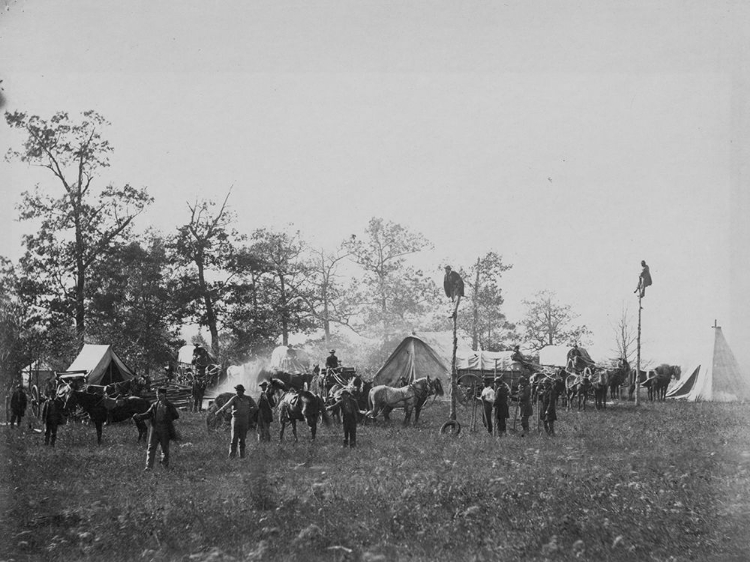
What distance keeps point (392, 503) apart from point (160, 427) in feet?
20.8

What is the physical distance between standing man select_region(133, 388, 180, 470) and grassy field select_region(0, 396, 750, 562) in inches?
14.3

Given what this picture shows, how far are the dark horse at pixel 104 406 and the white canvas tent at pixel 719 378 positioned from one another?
26.8m

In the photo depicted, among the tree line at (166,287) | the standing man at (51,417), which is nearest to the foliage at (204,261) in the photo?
the tree line at (166,287)

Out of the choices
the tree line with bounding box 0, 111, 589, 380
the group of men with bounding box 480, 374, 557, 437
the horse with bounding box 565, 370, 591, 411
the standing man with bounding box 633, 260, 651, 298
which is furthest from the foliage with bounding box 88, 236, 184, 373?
the standing man with bounding box 633, 260, 651, 298

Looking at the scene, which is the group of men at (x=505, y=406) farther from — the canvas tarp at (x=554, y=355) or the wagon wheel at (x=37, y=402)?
the canvas tarp at (x=554, y=355)

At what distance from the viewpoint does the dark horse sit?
17984 millimetres

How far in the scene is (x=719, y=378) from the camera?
107 ft

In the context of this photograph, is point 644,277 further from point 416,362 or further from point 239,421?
point 239,421

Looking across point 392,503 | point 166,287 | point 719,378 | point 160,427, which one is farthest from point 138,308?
point 719,378

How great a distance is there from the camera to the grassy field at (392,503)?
7535mm

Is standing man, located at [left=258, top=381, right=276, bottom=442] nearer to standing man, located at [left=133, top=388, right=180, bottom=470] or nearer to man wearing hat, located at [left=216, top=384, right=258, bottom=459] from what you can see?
man wearing hat, located at [left=216, top=384, right=258, bottom=459]

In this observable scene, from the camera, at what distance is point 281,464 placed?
13438 mm

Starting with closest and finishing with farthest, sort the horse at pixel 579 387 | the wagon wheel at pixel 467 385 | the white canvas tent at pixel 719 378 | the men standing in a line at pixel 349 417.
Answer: the men standing in a line at pixel 349 417, the horse at pixel 579 387, the wagon wheel at pixel 467 385, the white canvas tent at pixel 719 378

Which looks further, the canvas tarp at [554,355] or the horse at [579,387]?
the canvas tarp at [554,355]
